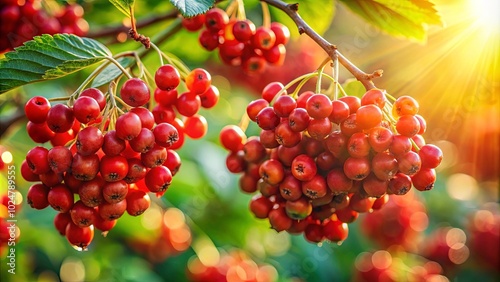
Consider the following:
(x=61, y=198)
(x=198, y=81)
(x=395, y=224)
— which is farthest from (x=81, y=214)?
(x=395, y=224)

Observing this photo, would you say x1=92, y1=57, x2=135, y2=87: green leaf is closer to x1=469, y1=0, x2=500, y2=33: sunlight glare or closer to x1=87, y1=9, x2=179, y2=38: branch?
x1=87, y1=9, x2=179, y2=38: branch

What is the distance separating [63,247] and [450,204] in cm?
412

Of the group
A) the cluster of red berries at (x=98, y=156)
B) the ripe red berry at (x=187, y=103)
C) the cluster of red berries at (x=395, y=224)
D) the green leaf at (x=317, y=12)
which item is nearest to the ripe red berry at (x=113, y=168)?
the cluster of red berries at (x=98, y=156)

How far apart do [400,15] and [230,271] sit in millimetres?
→ 2560

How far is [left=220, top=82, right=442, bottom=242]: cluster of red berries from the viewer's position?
1.94 meters

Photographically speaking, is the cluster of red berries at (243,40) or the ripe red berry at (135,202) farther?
the cluster of red berries at (243,40)

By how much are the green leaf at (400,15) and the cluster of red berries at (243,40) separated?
38 centimetres

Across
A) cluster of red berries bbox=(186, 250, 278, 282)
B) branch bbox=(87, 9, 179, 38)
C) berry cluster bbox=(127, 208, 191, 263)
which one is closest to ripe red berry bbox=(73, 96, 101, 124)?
branch bbox=(87, 9, 179, 38)

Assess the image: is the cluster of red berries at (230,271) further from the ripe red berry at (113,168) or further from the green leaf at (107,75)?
the ripe red berry at (113,168)

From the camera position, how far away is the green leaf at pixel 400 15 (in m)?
2.45

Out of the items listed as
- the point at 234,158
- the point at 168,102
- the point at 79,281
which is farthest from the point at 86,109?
the point at 79,281

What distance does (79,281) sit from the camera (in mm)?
4246

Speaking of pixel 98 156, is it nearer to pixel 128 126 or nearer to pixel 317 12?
pixel 128 126

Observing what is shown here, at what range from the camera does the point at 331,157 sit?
2109mm
